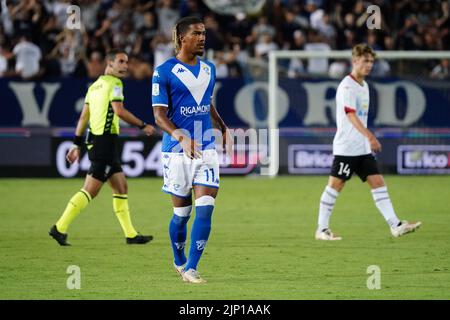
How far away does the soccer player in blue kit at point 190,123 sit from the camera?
8828mm

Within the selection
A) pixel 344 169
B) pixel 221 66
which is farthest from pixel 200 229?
pixel 221 66

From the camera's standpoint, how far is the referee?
11.8 meters

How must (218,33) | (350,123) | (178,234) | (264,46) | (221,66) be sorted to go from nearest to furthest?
1. (178,234)
2. (350,123)
3. (221,66)
4. (264,46)
5. (218,33)

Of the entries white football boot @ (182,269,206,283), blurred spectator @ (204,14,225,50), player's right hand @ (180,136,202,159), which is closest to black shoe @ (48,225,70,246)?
white football boot @ (182,269,206,283)

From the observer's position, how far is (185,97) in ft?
29.2

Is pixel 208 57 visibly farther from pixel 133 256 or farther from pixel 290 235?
pixel 133 256

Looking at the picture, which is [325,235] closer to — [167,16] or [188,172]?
[188,172]

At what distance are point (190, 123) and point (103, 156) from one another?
320 cm

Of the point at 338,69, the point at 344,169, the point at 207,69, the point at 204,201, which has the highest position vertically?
the point at 207,69

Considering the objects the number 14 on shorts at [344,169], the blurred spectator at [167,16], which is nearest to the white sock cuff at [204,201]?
the number 14 on shorts at [344,169]

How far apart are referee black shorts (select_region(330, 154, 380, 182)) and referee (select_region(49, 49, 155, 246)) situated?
2351 millimetres

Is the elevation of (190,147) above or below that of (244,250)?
above

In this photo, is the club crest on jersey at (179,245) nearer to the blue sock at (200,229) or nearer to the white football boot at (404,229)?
the blue sock at (200,229)

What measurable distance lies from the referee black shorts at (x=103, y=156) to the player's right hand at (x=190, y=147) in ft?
11.2
